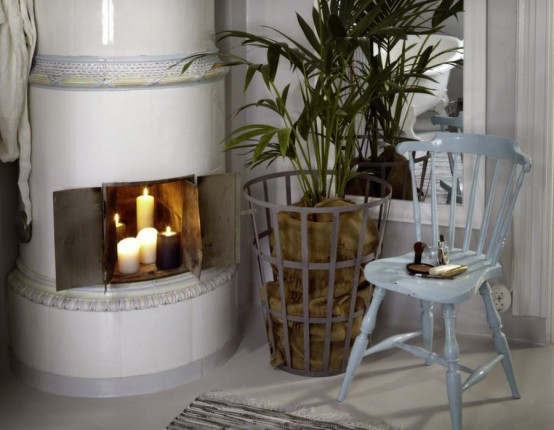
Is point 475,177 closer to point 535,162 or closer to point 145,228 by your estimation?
point 535,162

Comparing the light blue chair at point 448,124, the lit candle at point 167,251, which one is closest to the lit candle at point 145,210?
the lit candle at point 167,251

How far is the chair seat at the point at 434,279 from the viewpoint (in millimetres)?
3303

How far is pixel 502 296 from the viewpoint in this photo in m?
4.21

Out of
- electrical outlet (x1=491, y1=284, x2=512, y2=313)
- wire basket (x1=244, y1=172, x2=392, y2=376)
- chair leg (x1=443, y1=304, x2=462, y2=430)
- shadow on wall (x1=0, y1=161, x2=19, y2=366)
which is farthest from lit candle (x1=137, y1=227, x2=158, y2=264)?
electrical outlet (x1=491, y1=284, x2=512, y2=313)

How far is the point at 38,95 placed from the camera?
3656mm

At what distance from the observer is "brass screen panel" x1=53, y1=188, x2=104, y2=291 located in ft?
11.7

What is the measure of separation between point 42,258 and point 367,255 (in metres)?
1.22

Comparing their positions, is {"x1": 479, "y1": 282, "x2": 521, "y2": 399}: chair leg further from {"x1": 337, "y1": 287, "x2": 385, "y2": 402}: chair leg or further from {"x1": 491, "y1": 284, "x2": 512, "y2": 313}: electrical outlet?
{"x1": 491, "y1": 284, "x2": 512, "y2": 313}: electrical outlet

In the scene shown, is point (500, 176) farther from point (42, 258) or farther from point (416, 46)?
point (42, 258)

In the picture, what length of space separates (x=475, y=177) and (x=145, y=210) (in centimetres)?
126

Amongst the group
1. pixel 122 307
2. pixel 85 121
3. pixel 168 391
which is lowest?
pixel 168 391

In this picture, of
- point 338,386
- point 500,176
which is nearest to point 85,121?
point 338,386

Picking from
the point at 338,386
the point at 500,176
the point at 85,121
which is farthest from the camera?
the point at 500,176

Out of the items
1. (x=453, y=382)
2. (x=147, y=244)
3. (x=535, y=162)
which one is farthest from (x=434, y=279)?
(x=147, y=244)
